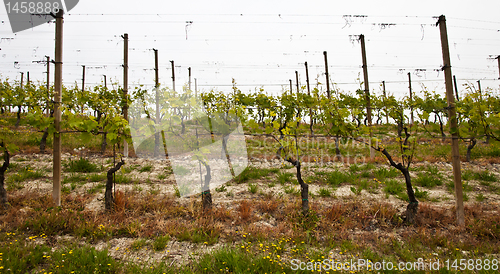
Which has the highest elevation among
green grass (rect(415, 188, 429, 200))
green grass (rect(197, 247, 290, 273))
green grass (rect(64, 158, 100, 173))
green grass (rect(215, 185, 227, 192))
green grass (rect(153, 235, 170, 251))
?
green grass (rect(64, 158, 100, 173))

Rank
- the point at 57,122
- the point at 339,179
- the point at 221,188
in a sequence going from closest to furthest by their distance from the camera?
the point at 57,122 < the point at 221,188 < the point at 339,179

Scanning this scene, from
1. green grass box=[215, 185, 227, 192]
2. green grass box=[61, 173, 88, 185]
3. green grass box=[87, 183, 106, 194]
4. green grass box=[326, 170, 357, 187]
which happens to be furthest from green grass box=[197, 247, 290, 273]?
green grass box=[61, 173, 88, 185]

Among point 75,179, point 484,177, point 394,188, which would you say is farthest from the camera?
point 484,177

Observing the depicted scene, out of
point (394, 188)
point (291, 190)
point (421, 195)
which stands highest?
point (291, 190)

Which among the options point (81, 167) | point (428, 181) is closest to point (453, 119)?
point (428, 181)

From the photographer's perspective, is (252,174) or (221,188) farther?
(252,174)

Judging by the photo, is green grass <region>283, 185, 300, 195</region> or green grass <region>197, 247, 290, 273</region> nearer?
green grass <region>197, 247, 290, 273</region>

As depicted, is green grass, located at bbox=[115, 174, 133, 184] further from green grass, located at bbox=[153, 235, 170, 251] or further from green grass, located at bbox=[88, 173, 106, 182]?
green grass, located at bbox=[153, 235, 170, 251]

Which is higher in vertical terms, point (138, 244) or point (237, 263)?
point (138, 244)

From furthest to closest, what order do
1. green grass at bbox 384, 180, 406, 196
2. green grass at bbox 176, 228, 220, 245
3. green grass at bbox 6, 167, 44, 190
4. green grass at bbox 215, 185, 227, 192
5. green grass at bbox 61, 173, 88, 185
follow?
green grass at bbox 61, 173, 88, 185, green grass at bbox 215, 185, 227, 192, green grass at bbox 384, 180, 406, 196, green grass at bbox 6, 167, 44, 190, green grass at bbox 176, 228, 220, 245

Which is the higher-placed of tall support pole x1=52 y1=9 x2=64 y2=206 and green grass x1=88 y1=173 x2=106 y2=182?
tall support pole x1=52 y1=9 x2=64 y2=206

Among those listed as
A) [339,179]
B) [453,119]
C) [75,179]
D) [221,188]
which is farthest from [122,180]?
[453,119]

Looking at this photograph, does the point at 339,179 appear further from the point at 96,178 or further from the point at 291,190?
the point at 96,178

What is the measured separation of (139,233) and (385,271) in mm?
3527
